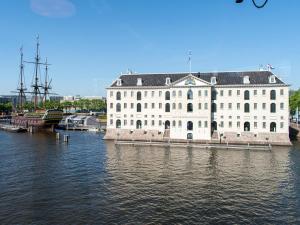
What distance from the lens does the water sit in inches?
1232

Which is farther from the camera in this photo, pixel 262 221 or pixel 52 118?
pixel 52 118

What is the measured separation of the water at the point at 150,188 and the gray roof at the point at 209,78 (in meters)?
23.7

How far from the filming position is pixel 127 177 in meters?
46.9

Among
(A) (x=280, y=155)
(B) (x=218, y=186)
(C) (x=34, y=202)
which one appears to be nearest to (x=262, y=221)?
(B) (x=218, y=186)

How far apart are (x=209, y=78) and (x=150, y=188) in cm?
5452

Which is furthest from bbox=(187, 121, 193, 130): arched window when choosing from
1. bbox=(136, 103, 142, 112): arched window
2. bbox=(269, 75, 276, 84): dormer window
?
bbox=(269, 75, 276, 84): dormer window

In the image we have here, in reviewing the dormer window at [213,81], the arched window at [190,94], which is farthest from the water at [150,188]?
the dormer window at [213,81]

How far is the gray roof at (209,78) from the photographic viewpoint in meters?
83.8

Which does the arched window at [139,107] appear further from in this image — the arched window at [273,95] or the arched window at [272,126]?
the arched window at [272,126]

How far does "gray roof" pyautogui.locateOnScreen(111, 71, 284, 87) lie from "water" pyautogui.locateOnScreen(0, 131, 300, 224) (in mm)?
23661

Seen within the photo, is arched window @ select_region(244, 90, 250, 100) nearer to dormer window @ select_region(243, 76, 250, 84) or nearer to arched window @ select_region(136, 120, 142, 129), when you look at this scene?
dormer window @ select_region(243, 76, 250, 84)

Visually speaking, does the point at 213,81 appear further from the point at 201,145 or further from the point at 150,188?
the point at 150,188

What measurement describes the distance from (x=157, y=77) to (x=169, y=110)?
12.2 meters

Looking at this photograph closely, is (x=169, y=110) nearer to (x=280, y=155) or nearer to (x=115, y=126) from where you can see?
(x=115, y=126)
